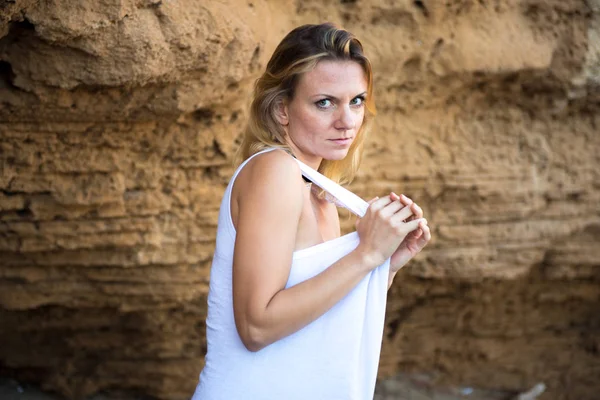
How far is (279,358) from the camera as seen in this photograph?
6.73ft

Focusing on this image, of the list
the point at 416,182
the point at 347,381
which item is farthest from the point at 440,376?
the point at 347,381

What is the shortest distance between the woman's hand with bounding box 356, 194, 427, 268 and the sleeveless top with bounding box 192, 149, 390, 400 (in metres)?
0.07

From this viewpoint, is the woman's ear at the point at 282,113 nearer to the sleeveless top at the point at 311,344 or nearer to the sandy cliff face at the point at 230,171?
the sleeveless top at the point at 311,344

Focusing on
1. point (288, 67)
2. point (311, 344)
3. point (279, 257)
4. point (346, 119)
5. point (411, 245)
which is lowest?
point (311, 344)

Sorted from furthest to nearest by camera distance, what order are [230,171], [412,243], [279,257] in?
[230,171]
[412,243]
[279,257]

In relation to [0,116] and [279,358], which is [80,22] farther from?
[279,358]

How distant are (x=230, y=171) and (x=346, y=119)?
1873mm

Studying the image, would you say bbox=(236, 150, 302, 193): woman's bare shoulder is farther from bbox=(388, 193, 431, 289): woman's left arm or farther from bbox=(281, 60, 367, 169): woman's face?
bbox=(388, 193, 431, 289): woman's left arm

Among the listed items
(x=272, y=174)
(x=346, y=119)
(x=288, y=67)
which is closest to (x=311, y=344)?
(x=272, y=174)

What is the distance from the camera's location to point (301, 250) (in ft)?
6.68

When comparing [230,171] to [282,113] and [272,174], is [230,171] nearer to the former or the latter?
[282,113]

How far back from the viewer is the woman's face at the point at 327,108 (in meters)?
2.13

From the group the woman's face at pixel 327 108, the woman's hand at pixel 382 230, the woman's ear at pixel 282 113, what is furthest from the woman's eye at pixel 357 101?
the woman's hand at pixel 382 230

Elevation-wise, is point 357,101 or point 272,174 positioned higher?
point 357,101
